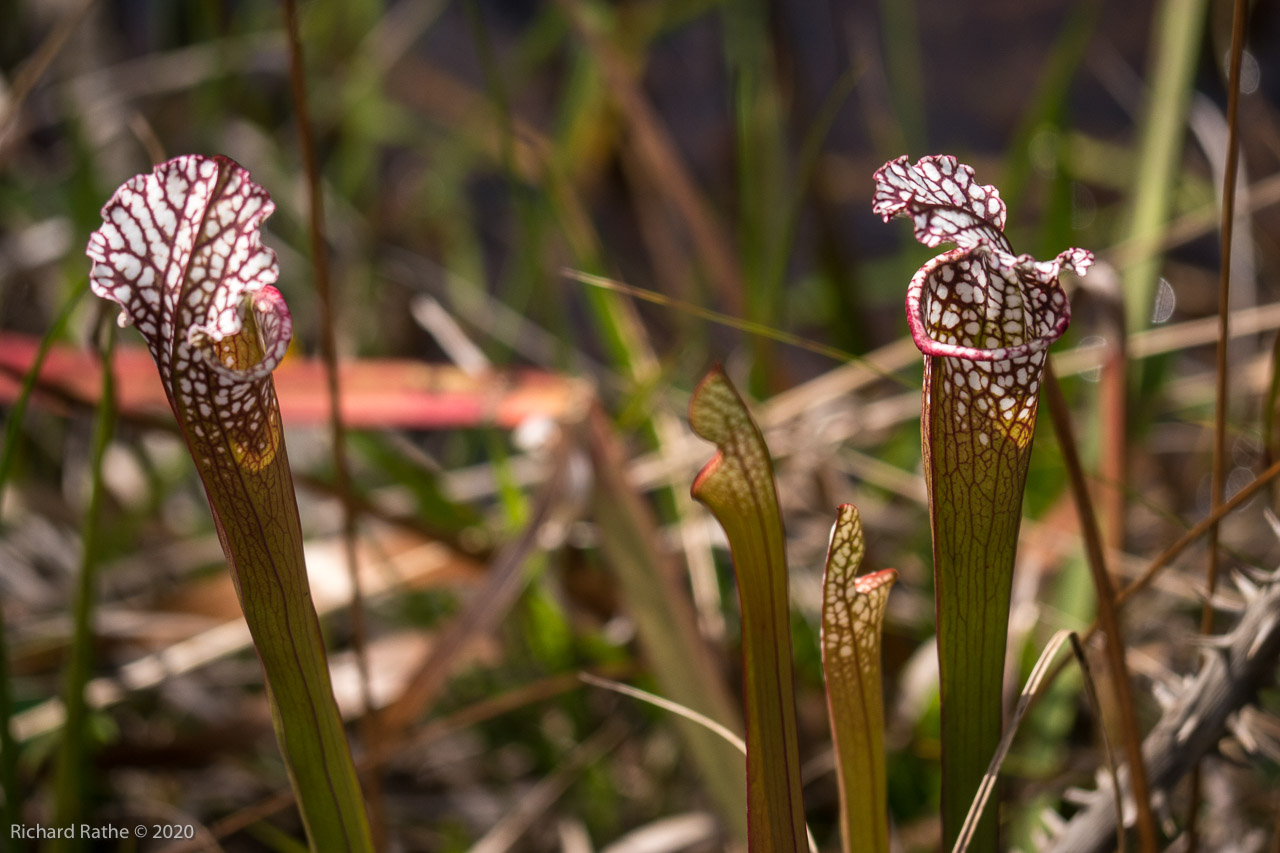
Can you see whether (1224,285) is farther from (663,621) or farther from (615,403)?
(615,403)

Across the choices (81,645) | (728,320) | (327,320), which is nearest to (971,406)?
(728,320)

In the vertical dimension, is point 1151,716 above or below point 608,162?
below

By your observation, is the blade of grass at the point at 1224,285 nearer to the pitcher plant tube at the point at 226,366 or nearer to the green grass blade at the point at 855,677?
the green grass blade at the point at 855,677

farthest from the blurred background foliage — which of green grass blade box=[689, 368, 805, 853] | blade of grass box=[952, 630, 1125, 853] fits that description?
green grass blade box=[689, 368, 805, 853]

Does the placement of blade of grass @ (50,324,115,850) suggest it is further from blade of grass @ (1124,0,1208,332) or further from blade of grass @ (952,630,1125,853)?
blade of grass @ (1124,0,1208,332)

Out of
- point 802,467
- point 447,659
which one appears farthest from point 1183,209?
point 447,659

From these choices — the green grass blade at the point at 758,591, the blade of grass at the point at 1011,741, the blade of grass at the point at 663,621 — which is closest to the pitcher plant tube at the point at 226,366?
the green grass blade at the point at 758,591

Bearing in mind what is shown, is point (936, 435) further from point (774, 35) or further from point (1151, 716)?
point (774, 35)
